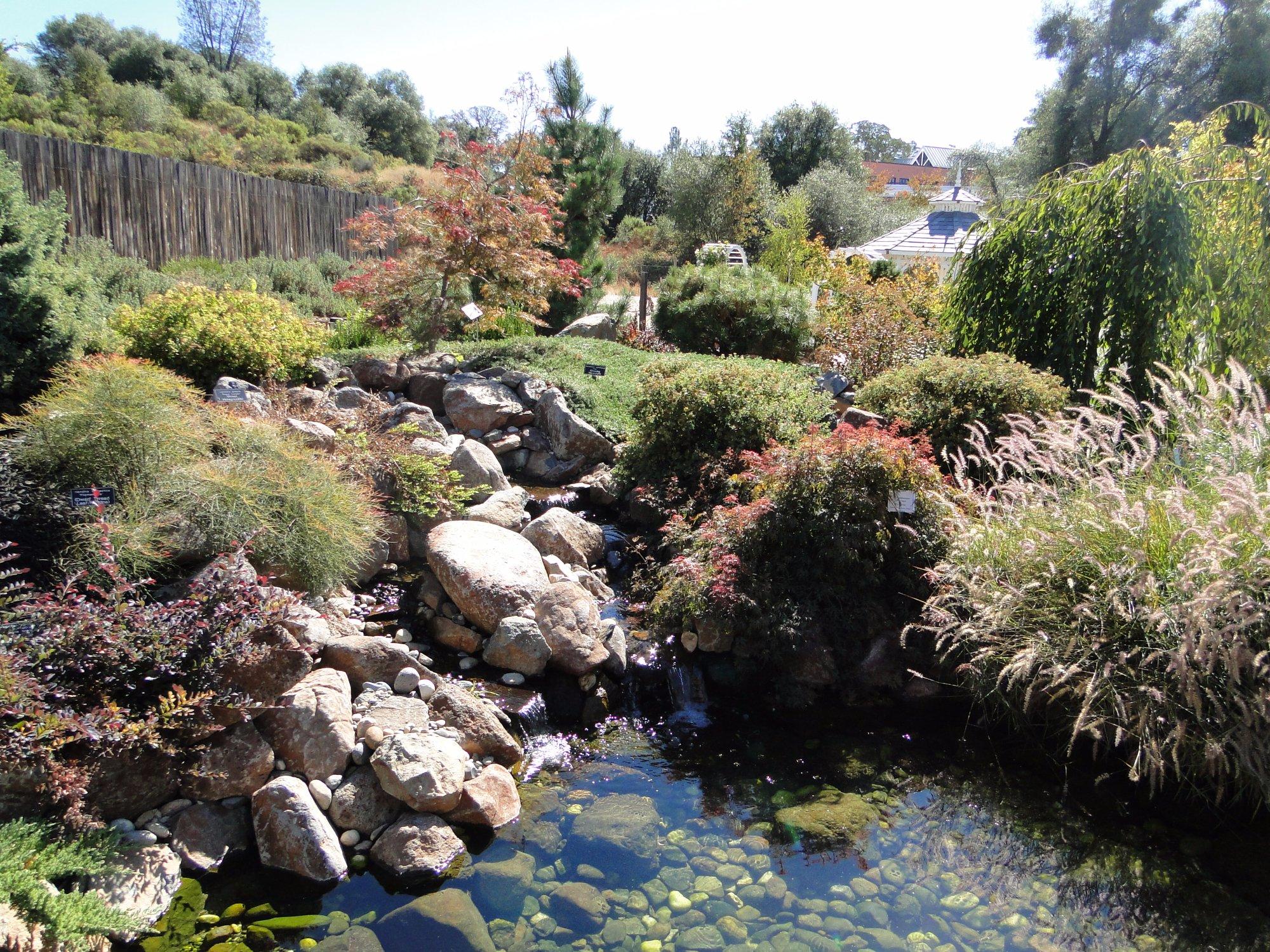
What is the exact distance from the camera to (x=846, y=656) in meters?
5.68

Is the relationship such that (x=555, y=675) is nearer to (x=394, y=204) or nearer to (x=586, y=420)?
(x=586, y=420)

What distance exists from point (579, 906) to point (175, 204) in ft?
40.1

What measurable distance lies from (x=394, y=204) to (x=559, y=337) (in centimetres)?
480

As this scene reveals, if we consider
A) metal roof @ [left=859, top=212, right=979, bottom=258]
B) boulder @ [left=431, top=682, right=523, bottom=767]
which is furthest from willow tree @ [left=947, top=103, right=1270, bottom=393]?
metal roof @ [left=859, top=212, right=979, bottom=258]

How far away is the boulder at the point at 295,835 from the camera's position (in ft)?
12.8

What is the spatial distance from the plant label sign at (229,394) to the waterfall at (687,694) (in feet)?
→ 14.2

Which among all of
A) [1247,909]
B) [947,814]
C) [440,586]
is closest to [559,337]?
[440,586]

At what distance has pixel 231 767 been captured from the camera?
163 inches

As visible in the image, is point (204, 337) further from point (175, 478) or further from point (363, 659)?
point (363, 659)

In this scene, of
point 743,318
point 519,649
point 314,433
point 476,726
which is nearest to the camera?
point 476,726

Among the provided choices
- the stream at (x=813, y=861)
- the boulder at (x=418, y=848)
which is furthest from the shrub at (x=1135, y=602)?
the boulder at (x=418, y=848)

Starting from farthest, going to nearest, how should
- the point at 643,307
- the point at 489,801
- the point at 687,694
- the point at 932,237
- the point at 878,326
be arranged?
1. the point at 932,237
2. the point at 643,307
3. the point at 878,326
4. the point at 687,694
5. the point at 489,801

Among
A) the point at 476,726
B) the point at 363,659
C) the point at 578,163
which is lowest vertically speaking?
the point at 476,726

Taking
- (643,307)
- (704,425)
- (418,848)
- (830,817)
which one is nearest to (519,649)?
(418,848)
